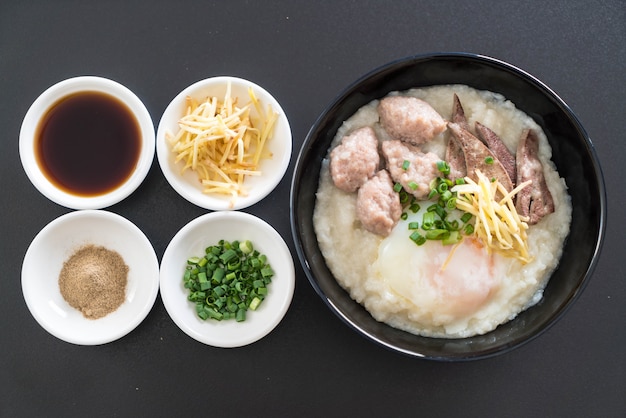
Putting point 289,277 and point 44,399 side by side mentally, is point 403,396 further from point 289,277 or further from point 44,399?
point 44,399

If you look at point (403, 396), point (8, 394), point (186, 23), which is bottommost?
point (8, 394)

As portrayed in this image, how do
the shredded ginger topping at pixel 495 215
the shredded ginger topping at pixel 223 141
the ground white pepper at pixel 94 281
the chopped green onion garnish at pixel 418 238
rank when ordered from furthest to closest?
1. the ground white pepper at pixel 94 281
2. the shredded ginger topping at pixel 223 141
3. the chopped green onion garnish at pixel 418 238
4. the shredded ginger topping at pixel 495 215

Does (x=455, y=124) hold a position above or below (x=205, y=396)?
above

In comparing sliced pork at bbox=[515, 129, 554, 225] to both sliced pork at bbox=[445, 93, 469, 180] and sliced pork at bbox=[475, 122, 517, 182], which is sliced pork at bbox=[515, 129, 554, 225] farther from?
sliced pork at bbox=[445, 93, 469, 180]

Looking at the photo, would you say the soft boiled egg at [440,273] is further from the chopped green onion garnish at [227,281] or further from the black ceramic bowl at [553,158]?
the chopped green onion garnish at [227,281]

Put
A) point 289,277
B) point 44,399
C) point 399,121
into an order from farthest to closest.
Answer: point 44,399 < point 289,277 < point 399,121

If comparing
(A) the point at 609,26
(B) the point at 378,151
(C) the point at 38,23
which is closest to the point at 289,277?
(B) the point at 378,151

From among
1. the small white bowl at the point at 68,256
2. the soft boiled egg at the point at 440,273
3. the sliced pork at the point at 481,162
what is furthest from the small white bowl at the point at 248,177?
the sliced pork at the point at 481,162
